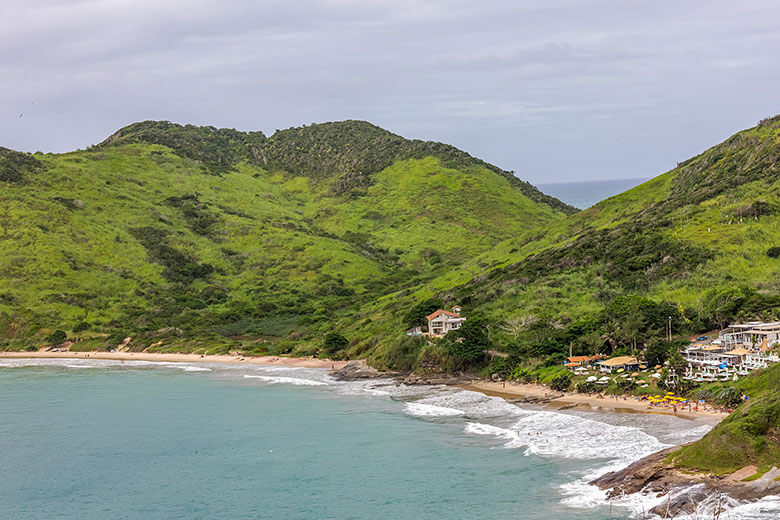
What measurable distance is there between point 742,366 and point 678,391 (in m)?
5.49

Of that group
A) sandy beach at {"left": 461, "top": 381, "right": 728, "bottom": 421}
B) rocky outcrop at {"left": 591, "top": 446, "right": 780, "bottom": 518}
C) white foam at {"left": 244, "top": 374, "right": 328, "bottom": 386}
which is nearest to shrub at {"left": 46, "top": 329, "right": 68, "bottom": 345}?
white foam at {"left": 244, "top": 374, "right": 328, "bottom": 386}

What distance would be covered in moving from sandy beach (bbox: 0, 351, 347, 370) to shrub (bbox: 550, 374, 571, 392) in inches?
1459

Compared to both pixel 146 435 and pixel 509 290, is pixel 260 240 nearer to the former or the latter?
pixel 509 290

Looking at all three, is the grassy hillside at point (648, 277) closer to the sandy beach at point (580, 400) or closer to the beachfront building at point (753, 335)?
the beachfront building at point (753, 335)

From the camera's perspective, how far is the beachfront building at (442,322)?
92.6m

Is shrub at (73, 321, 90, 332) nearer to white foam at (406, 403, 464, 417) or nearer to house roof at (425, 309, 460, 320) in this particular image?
house roof at (425, 309, 460, 320)

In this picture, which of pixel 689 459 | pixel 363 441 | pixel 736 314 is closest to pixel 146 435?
pixel 363 441

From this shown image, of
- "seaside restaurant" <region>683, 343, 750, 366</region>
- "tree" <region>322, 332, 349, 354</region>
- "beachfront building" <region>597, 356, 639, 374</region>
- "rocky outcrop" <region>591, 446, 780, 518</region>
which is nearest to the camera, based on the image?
"rocky outcrop" <region>591, 446, 780, 518</region>

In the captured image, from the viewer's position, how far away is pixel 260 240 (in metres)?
192

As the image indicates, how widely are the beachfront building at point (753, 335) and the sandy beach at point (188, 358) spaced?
50.7 meters

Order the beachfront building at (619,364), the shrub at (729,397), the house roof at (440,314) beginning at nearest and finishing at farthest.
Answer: the shrub at (729,397) < the beachfront building at (619,364) < the house roof at (440,314)

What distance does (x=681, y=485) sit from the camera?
3738cm

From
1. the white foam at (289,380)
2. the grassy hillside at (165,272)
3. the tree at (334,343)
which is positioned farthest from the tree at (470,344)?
the tree at (334,343)

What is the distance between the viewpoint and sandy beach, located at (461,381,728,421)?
55625mm
